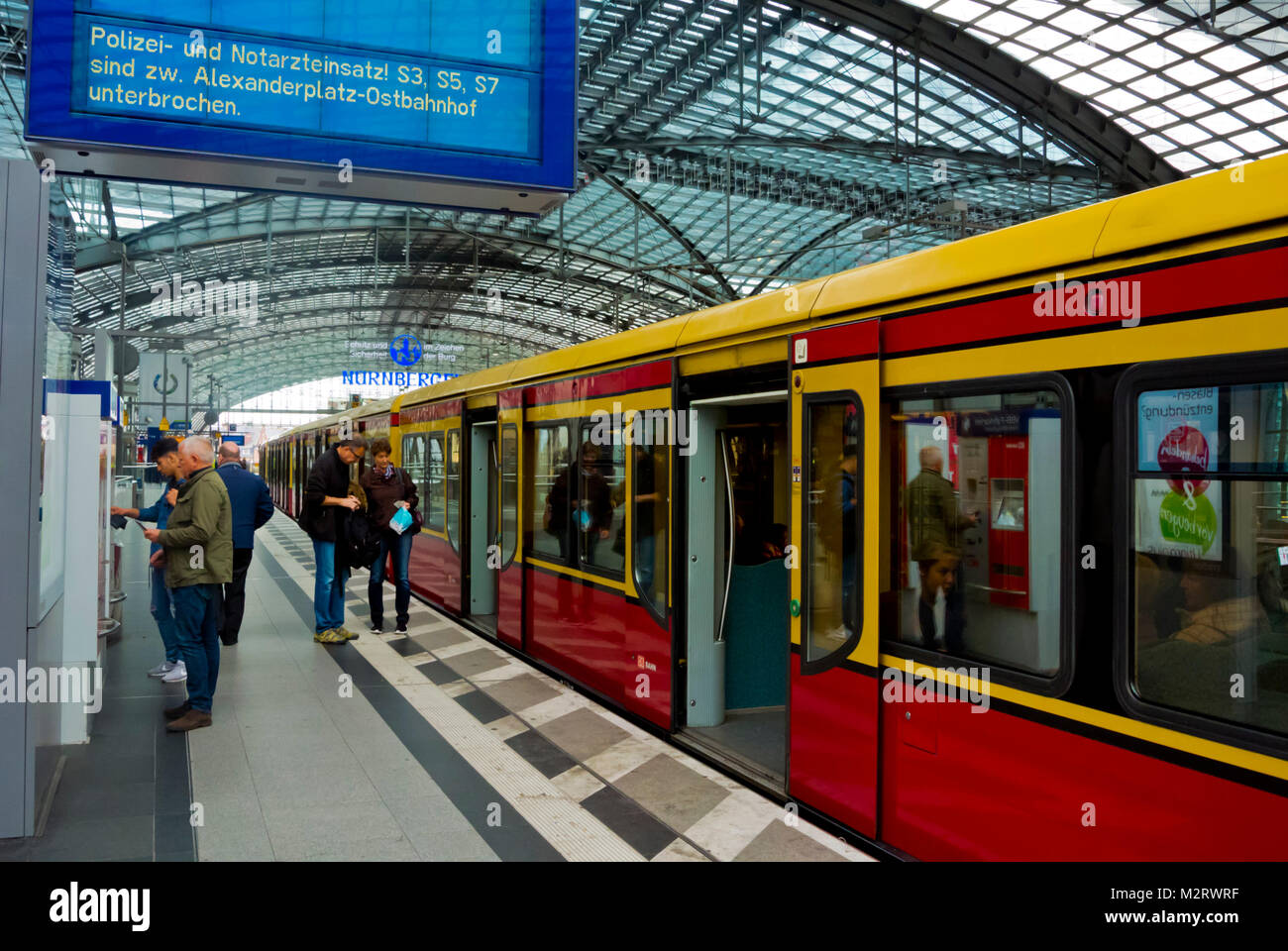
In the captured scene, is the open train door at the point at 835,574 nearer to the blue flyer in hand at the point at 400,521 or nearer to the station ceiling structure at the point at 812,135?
the blue flyer in hand at the point at 400,521

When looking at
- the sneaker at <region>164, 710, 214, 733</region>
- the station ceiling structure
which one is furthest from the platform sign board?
the station ceiling structure

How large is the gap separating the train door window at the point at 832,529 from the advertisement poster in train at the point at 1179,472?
Answer: 135cm

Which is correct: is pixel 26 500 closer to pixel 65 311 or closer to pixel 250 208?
pixel 65 311

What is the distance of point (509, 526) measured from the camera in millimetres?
9188

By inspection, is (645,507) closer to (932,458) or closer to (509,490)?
(932,458)

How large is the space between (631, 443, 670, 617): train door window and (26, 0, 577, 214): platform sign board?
175 centimetres

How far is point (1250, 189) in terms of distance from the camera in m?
2.81

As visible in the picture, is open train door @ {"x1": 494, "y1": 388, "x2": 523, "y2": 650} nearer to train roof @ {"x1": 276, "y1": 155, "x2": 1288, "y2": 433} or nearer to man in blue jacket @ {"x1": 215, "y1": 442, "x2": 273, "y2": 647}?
man in blue jacket @ {"x1": 215, "y1": 442, "x2": 273, "y2": 647}

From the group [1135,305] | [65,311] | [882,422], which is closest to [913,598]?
[882,422]

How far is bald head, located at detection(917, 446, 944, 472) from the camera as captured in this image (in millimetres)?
3812

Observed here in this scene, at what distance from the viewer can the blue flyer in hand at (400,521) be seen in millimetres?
9750

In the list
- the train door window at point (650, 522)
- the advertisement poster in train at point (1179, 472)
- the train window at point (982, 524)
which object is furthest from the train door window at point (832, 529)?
the train door window at point (650, 522)
